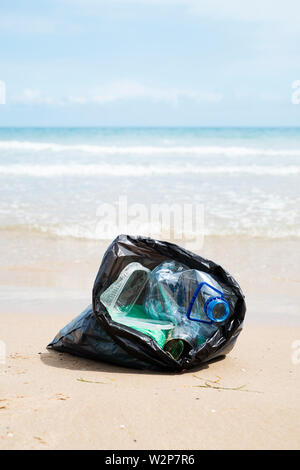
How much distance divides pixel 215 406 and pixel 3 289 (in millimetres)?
3103

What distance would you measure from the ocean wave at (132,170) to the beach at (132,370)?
430 centimetres

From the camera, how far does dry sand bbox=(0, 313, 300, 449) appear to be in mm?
2098

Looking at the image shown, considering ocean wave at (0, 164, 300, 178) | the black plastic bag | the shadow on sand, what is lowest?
the shadow on sand

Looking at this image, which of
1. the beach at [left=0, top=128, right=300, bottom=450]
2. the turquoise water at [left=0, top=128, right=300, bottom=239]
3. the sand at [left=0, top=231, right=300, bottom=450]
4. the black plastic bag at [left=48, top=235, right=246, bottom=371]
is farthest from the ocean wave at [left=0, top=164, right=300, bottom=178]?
the black plastic bag at [left=48, top=235, right=246, bottom=371]

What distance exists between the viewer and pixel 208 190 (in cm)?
1177

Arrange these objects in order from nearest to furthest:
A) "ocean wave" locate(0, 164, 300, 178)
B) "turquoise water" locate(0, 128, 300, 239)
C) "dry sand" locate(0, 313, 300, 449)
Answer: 1. "dry sand" locate(0, 313, 300, 449)
2. "turquoise water" locate(0, 128, 300, 239)
3. "ocean wave" locate(0, 164, 300, 178)

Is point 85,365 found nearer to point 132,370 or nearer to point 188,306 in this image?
point 132,370

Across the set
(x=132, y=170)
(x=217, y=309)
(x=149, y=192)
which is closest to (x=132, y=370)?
(x=217, y=309)

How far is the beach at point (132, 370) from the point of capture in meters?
2.17

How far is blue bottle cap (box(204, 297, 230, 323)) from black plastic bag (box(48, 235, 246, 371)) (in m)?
0.05

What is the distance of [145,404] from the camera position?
2404 millimetres

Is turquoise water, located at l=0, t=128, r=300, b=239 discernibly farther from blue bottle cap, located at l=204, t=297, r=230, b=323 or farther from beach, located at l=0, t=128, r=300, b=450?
blue bottle cap, located at l=204, t=297, r=230, b=323

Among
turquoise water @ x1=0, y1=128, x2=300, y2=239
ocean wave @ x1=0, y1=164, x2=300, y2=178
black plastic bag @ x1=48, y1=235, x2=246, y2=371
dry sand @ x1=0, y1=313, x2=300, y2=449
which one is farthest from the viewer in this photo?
ocean wave @ x1=0, y1=164, x2=300, y2=178

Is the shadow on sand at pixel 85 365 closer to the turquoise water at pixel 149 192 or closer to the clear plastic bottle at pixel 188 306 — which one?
the clear plastic bottle at pixel 188 306
